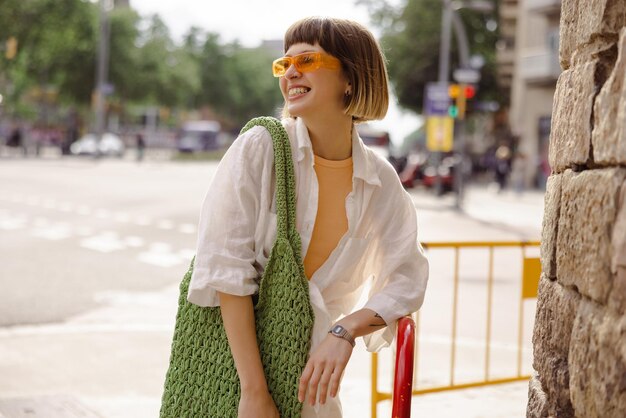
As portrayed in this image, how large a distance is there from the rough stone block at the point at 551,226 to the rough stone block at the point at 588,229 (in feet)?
0.20

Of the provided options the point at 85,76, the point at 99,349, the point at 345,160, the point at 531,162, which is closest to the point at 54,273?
the point at 99,349

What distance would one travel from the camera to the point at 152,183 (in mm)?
28844

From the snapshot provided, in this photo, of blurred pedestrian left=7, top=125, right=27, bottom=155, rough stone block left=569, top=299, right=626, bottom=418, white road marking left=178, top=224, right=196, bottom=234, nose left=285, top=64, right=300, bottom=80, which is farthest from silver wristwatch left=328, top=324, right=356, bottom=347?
blurred pedestrian left=7, top=125, right=27, bottom=155

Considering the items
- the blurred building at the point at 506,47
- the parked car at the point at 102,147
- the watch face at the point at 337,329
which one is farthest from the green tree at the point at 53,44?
the watch face at the point at 337,329

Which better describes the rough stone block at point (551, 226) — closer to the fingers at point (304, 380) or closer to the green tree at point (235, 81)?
the fingers at point (304, 380)

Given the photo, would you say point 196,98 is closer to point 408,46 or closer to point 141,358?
point 408,46

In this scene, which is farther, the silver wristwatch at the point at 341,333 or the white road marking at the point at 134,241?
the white road marking at the point at 134,241

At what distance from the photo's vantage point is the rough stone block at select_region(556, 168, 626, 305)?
1.78 m

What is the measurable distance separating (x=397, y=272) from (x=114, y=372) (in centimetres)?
436

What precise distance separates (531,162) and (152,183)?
19727mm

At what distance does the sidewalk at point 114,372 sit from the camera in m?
5.23

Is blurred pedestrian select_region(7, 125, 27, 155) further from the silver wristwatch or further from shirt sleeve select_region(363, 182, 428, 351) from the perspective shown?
the silver wristwatch

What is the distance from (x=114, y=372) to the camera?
638 cm

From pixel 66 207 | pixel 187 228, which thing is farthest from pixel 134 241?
pixel 66 207
